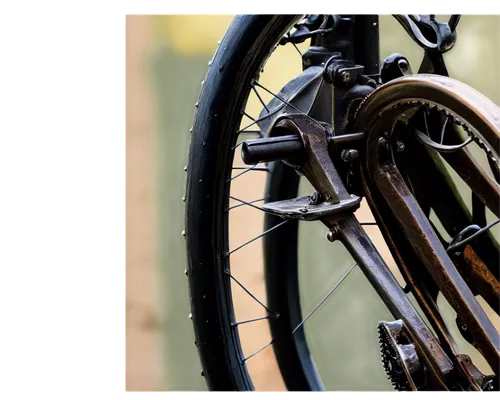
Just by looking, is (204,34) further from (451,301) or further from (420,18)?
(451,301)

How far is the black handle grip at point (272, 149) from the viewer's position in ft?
3.31

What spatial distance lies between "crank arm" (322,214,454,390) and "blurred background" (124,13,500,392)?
548 mm

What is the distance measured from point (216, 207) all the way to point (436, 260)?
39cm

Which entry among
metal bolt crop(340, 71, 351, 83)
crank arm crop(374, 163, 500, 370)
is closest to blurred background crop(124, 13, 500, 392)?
metal bolt crop(340, 71, 351, 83)

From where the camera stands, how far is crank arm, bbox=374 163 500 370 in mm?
882

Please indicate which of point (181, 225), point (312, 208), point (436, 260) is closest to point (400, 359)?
point (436, 260)

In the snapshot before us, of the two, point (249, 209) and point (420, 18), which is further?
A: point (249, 209)

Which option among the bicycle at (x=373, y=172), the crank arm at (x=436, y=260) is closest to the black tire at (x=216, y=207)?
the bicycle at (x=373, y=172)

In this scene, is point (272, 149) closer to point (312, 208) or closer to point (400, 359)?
point (312, 208)

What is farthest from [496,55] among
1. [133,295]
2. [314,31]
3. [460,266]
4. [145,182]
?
[133,295]

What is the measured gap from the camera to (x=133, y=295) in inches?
62.9

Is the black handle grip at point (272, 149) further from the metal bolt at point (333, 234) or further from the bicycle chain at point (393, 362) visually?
the bicycle chain at point (393, 362)

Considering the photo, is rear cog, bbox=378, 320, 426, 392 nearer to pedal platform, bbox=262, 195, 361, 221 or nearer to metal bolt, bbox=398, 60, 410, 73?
pedal platform, bbox=262, 195, 361, 221

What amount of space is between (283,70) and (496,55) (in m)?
0.41
